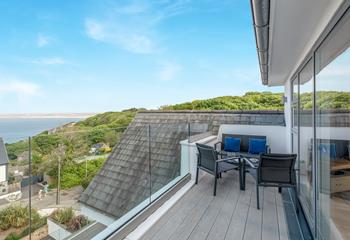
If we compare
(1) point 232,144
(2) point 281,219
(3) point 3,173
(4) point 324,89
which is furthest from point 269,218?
(1) point 232,144

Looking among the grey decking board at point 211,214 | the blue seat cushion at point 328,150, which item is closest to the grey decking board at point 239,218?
the grey decking board at point 211,214

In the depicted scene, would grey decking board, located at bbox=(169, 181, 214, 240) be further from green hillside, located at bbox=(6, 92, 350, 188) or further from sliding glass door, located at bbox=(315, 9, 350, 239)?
sliding glass door, located at bbox=(315, 9, 350, 239)

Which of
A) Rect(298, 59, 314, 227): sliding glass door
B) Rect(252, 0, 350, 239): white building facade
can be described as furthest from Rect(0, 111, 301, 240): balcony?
Rect(252, 0, 350, 239): white building facade

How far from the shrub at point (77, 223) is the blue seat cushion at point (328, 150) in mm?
2485

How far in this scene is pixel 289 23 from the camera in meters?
2.06

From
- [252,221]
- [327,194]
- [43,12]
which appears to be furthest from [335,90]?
[43,12]

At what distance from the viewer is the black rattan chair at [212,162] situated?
3.66m

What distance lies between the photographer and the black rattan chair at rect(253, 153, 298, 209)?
3.06 m

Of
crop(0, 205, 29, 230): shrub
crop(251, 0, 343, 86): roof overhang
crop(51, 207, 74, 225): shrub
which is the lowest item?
crop(51, 207, 74, 225): shrub

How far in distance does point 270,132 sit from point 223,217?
3.96m

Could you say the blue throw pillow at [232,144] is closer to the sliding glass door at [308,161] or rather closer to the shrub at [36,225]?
the sliding glass door at [308,161]

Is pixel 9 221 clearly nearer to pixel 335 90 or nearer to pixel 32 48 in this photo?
pixel 335 90

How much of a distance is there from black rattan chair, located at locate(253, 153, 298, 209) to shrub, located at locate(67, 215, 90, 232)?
7.72 feet

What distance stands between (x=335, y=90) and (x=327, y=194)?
3.08ft
